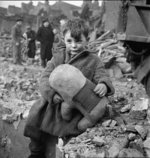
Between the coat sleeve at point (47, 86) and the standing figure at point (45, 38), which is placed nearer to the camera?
the coat sleeve at point (47, 86)

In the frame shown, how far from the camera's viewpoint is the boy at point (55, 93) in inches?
96.5

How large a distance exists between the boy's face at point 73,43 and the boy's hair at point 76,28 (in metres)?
0.03

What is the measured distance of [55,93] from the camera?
2439mm

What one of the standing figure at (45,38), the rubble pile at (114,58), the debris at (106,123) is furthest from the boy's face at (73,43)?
the standing figure at (45,38)

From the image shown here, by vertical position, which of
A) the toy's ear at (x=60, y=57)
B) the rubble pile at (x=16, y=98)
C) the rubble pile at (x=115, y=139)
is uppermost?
the toy's ear at (x=60, y=57)

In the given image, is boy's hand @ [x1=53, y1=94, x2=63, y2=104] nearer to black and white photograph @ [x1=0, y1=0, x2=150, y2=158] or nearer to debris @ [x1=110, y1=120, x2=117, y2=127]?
black and white photograph @ [x1=0, y1=0, x2=150, y2=158]

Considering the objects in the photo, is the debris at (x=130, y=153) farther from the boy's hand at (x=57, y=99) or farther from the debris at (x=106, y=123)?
the boy's hand at (x=57, y=99)

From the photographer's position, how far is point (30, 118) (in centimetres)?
266

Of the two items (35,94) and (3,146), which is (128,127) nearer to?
(3,146)

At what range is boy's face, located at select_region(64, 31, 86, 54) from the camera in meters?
2.45

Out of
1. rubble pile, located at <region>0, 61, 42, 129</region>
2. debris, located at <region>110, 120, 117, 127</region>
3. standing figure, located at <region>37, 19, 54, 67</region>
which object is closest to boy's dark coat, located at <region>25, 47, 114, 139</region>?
debris, located at <region>110, 120, 117, 127</region>

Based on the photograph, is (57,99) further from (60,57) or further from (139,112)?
(139,112)

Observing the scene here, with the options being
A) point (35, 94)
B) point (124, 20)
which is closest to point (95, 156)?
point (35, 94)

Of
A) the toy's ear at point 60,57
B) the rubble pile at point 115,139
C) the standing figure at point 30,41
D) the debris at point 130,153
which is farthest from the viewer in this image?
the standing figure at point 30,41
